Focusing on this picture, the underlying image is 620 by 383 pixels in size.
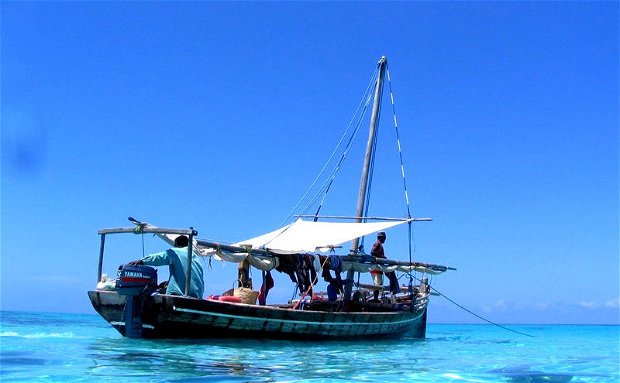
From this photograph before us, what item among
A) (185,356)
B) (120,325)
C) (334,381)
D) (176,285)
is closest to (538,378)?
(334,381)

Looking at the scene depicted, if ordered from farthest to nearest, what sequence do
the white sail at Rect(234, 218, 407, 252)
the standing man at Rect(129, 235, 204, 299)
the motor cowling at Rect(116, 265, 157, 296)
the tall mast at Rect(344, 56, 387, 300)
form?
the tall mast at Rect(344, 56, 387, 300)
the white sail at Rect(234, 218, 407, 252)
the standing man at Rect(129, 235, 204, 299)
the motor cowling at Rect(116, 265, 157, 296)

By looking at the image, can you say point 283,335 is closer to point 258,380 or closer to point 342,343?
point 342,343

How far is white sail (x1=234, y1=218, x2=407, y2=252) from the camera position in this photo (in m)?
17.4

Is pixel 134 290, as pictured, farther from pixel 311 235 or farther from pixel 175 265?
pixel 311 235

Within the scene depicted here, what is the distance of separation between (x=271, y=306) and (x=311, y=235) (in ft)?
8.91

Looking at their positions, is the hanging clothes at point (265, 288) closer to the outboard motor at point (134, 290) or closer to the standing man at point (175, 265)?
the standing man at point (175, 265)

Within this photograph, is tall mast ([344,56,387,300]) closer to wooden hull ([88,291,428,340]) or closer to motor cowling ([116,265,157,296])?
wooden hull ([88,291,428,340])

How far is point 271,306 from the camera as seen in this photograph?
1703 cm

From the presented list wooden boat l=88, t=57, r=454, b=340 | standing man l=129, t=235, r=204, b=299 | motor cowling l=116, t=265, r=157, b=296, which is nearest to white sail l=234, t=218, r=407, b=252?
wooden boat l=88, t=57, r=454, b=340

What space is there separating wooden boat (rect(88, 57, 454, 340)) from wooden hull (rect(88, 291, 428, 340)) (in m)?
0.02

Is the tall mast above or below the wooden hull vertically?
above

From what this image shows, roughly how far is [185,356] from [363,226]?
926 centimetres

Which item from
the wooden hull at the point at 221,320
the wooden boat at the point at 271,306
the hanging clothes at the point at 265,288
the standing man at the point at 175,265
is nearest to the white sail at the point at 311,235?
the wooden boat at the point at 271,306

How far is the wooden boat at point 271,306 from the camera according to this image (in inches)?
546
